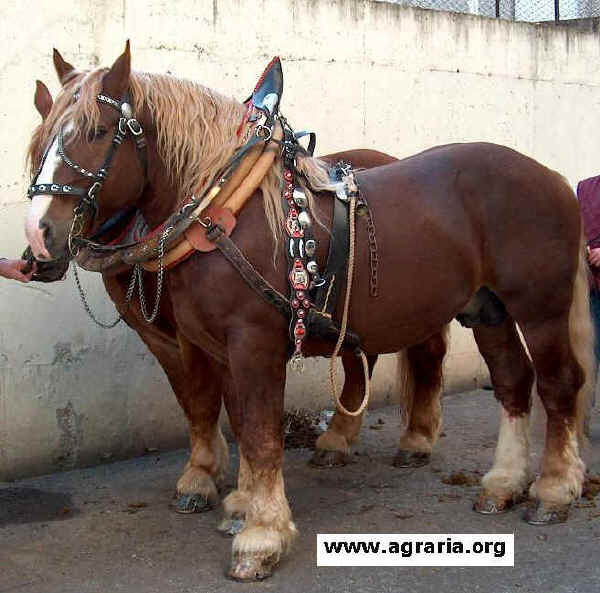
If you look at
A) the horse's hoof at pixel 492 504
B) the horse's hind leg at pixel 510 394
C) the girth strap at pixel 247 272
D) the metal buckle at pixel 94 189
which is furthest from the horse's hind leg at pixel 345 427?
the metal buckle at pixel 94 189

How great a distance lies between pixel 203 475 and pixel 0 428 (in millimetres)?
1124

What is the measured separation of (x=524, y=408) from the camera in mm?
4098

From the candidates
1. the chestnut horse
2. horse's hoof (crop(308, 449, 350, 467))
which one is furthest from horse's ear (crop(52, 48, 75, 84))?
horse's hoof (crop(308, 449, 350, 467))

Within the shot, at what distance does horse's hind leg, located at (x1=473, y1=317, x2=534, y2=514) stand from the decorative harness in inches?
37.9

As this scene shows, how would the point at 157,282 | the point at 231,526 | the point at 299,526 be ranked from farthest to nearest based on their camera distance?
the point at 299,526
the point at 231,526
the point at 157,282

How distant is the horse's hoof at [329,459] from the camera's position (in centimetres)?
469

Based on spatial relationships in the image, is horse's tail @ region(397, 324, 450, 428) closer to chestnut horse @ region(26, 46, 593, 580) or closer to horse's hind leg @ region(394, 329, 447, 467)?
horse's hind leg @ region(394, 329, 447, 467)

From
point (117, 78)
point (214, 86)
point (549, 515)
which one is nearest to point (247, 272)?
point (117, 78)

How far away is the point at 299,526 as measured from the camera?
3.79 meters

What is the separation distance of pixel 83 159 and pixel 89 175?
6cm

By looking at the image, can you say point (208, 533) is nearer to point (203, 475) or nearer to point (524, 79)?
point (203, 475)

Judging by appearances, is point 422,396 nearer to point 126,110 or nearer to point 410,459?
point 410,459

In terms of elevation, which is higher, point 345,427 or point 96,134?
point 96,134

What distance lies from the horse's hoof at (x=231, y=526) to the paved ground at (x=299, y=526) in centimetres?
3
